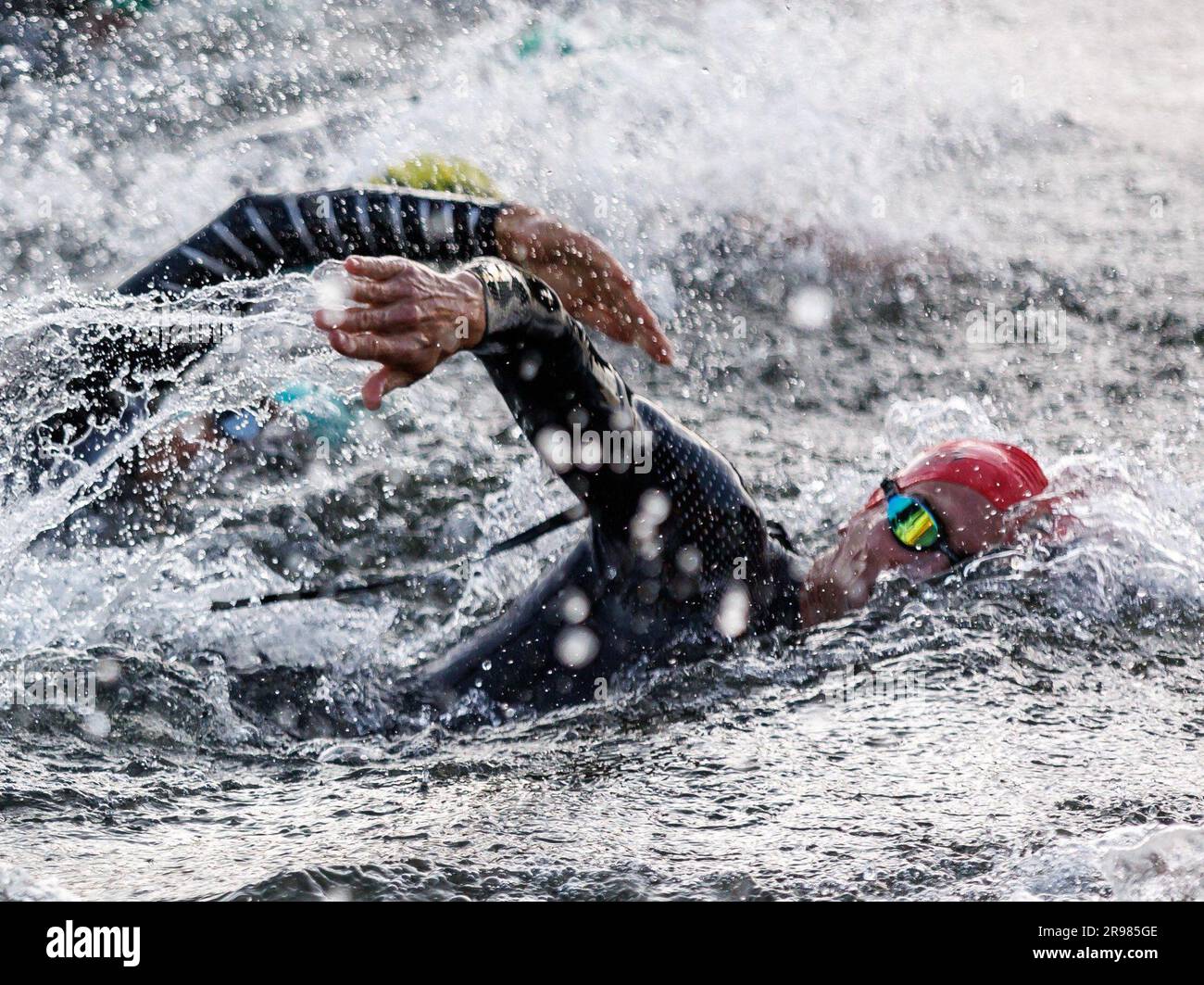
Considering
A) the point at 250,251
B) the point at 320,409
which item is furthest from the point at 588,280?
the point at 320,409

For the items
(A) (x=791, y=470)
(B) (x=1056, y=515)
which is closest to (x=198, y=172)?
(A) (x=791, y=470)

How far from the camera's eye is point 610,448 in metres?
2.60

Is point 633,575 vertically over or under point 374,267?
under

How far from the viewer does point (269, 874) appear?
80.8 inches

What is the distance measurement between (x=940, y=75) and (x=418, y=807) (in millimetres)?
8410

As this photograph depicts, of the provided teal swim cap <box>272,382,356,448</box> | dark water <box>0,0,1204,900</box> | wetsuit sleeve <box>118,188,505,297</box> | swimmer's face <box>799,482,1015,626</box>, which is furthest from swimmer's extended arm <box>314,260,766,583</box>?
teal swim cap <box>272,382,356,448</box>

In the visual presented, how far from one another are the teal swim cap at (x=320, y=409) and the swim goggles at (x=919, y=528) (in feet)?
6.61

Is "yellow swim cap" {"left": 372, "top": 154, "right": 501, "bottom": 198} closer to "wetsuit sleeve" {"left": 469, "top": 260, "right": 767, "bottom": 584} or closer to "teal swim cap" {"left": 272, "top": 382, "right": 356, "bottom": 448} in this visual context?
"teal swim cap" {"left": 272, "top": 382, "right": 356, "bottom": 448}

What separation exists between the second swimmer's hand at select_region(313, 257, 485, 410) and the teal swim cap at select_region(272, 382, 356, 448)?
7.48 feet

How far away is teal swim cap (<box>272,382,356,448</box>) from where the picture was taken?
4324mm

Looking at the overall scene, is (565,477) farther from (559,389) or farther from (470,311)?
(470,311)

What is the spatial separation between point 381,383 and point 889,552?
1.54 m

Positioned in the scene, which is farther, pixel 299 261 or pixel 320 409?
pixel 320 409

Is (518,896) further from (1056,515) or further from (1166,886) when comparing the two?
(1056,515)
